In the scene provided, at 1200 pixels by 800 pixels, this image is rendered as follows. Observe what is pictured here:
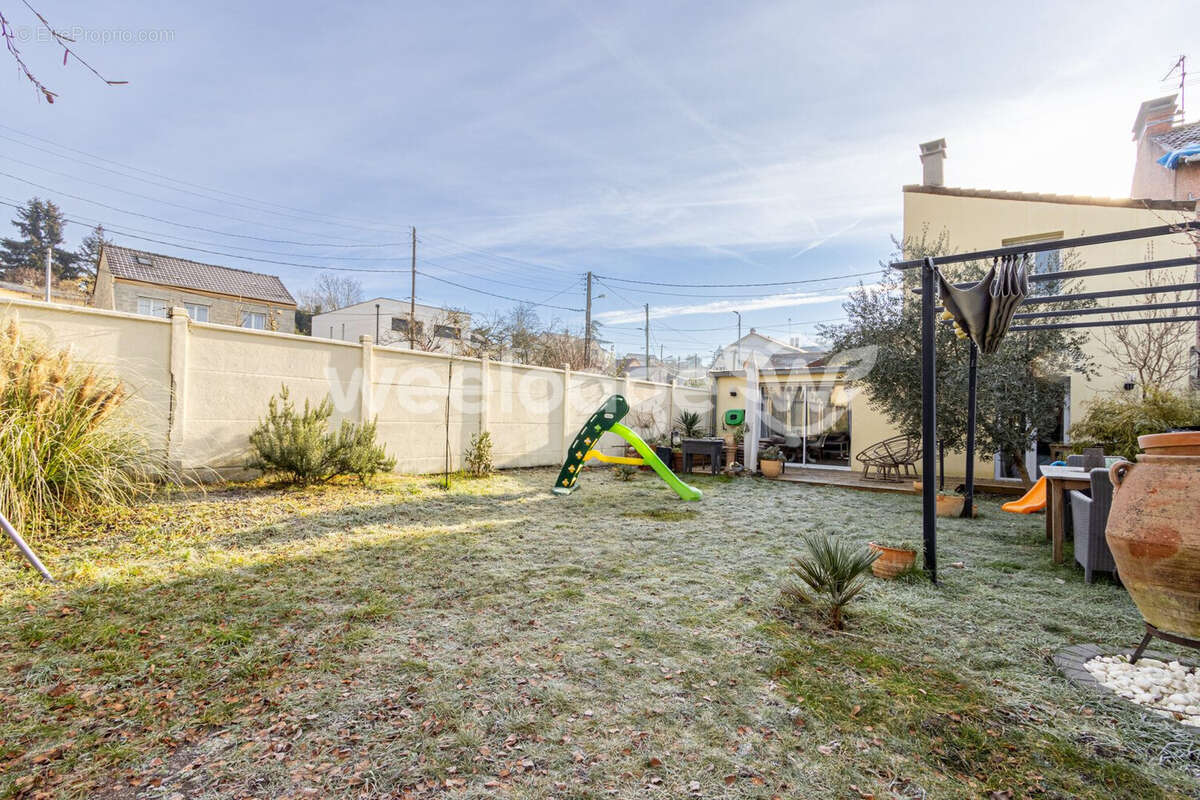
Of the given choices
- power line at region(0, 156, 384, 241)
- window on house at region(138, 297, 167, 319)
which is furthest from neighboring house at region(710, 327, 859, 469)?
window on house at region(138, 297, 167, 319)

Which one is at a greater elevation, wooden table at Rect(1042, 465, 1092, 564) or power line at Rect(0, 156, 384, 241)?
power line at Rect(0, 156, 384, 241)

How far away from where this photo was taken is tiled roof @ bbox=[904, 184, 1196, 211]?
7932mm

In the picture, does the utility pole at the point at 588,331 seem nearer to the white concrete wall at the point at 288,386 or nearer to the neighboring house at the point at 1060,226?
the white concrete wall at the point at 288,386

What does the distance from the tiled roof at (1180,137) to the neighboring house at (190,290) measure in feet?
82.1

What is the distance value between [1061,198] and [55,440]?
567 inches

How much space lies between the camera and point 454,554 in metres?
4.37

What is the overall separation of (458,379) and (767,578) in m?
6.63

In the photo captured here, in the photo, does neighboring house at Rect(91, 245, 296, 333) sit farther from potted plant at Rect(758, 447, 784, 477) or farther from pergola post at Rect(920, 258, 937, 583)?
pergola post at Rect(920, 258, 937, 583)

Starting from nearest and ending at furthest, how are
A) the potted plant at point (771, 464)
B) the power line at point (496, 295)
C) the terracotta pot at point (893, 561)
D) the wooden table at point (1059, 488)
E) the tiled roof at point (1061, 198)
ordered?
the terracotta pot at point (893, 561) → the wooden table at point (1059, 488) → the tiled roof at point (1061, 198) → the potted plant at point (771, 464) → the power line at point (496, 295)

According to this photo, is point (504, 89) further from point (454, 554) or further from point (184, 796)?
point (184, 796)

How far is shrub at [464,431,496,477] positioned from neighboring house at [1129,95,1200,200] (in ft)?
39.8

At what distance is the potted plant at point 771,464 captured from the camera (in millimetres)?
10591

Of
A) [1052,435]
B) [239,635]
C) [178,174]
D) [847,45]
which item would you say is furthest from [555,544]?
[178,174]

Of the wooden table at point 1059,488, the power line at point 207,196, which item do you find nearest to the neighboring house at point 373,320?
the power line at point 207,196
